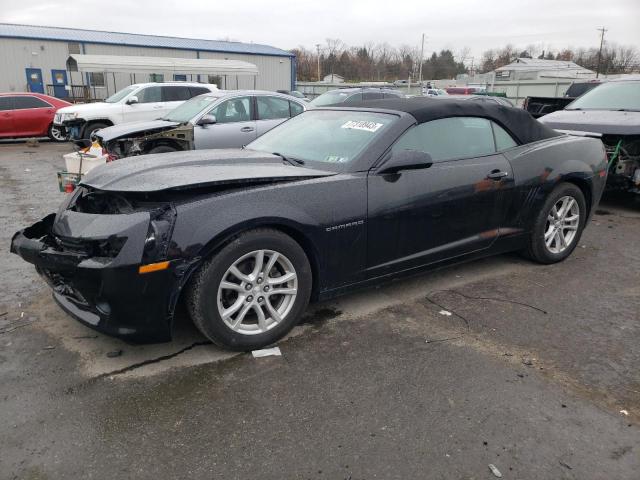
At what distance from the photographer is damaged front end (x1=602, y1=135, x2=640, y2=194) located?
6.72 metres

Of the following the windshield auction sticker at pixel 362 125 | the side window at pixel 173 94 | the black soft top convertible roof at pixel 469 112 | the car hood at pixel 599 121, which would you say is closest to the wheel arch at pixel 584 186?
the black soft top convertible roof at pixel 469 112

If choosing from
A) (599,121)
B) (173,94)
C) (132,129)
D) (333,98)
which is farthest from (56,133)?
(599,121)

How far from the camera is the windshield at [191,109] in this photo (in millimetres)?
9286

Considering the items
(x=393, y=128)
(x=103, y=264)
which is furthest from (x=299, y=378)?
(x=393, y=128)

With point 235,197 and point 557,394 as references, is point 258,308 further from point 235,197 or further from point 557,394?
point 557,394

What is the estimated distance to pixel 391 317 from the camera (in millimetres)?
3744

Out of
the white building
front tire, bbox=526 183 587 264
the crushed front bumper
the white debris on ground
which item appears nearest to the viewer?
the white debris on ground

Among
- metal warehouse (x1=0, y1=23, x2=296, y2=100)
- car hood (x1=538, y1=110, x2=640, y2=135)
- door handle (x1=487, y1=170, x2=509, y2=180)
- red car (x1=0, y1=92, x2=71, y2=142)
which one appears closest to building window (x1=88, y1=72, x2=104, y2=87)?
metal warehouse (x1=0, y1=23, x2=296, y2=100)

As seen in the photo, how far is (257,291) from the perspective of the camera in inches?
124

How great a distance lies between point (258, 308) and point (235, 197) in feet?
2.32

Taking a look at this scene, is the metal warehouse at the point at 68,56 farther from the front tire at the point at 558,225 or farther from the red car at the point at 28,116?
the front tire at the point at 558,225

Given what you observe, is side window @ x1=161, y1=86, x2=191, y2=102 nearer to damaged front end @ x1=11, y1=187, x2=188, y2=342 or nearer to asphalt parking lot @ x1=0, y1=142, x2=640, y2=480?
asphalt parking lot @ x1=0, y1=142, x2=640, y2=480

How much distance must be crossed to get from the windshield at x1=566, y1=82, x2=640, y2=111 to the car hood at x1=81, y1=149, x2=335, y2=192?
611 cm

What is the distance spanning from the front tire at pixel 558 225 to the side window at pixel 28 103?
15.2 m
